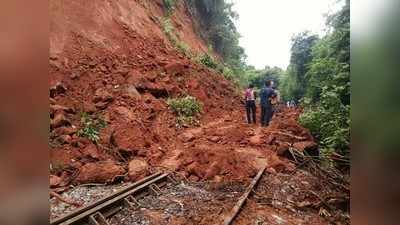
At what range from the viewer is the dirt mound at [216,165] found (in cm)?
264

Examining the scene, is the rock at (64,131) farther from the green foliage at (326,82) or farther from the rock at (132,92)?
the green foliage at (326,82)

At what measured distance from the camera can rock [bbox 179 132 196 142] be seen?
2.84 meters

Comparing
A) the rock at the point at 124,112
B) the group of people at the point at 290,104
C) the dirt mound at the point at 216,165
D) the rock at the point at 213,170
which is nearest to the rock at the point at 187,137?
the dirt mound at the point at 216,165

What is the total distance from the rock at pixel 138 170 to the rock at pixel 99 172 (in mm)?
→ 72

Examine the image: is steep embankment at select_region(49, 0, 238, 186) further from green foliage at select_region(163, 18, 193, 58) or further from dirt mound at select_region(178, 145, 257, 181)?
dirt mound at select_region(178, 145, 257, 181)

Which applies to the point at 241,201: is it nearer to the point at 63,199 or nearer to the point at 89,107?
the point at 63,199

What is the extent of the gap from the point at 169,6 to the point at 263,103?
1216mm

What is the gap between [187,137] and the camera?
2854 mm

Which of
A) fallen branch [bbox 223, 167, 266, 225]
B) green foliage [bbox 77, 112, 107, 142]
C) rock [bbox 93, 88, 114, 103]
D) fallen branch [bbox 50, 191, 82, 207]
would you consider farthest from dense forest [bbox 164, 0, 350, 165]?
fallen branch [bbox 50, 191, 82, 207]

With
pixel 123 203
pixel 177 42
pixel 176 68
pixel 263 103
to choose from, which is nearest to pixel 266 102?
pixel 263 103
